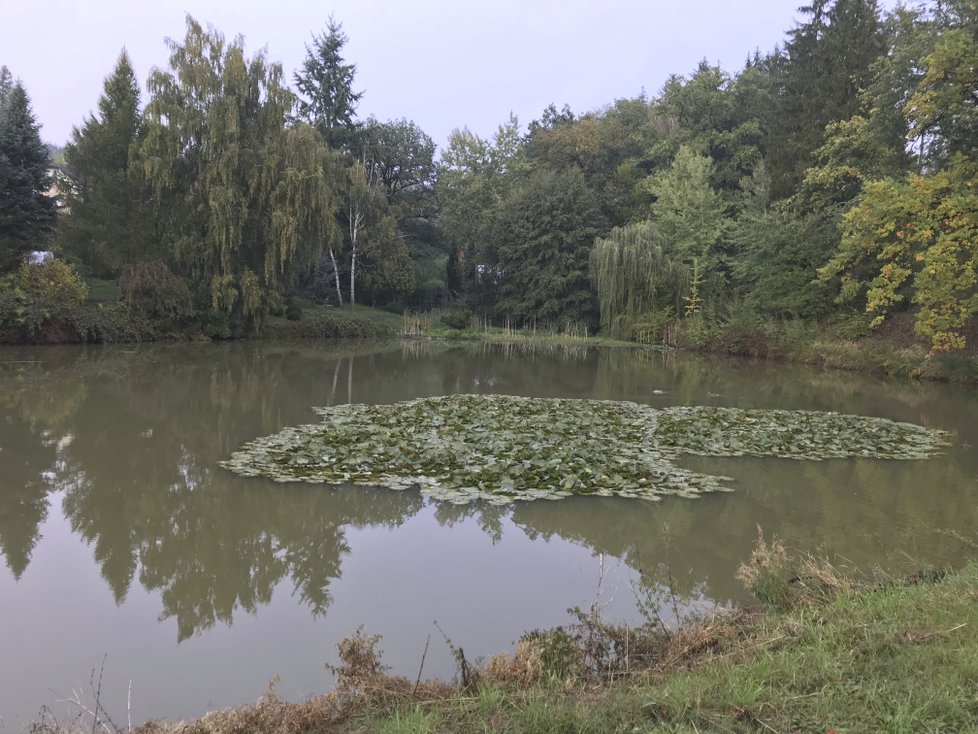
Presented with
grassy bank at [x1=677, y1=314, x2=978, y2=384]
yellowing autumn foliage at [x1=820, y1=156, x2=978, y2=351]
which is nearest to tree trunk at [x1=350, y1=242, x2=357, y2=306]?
grassy bank at [x1=677, y1=314, x2=978, y2=384]

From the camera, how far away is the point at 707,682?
105 inches

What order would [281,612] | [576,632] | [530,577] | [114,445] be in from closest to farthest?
[576,632] < [281,612] < [530,577] < [114,445]

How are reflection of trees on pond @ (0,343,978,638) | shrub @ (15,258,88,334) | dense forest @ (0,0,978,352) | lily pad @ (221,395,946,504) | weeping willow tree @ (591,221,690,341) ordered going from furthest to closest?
weeping willow tree @ (591,221,690,341) < shrub @ (15,258,88,334) < dense forest @ (0,0,978,352) < lily pad @ (221,395,946,504) < reflection of trees on pond @ (0,343,978,638)

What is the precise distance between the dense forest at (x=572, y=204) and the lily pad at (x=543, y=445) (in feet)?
27.3

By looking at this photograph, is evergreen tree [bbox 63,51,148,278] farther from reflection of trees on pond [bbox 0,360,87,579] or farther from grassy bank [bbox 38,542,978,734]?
grassy bank [bbox 38,542,978,734]

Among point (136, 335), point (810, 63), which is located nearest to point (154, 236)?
point (136, 335)

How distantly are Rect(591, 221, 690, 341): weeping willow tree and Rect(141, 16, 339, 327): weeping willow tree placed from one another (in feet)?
40.3

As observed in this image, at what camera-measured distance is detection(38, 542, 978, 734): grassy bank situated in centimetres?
241

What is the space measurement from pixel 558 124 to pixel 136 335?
95.1 feet

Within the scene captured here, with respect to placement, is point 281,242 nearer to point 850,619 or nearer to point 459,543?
point 459,543

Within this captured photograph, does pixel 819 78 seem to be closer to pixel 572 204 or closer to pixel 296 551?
pixel 572 204

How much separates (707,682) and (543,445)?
547cm

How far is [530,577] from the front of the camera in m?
4.86

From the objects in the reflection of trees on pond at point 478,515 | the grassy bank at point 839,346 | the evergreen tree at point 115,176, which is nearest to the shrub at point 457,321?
the grassy bank at point 839,346
